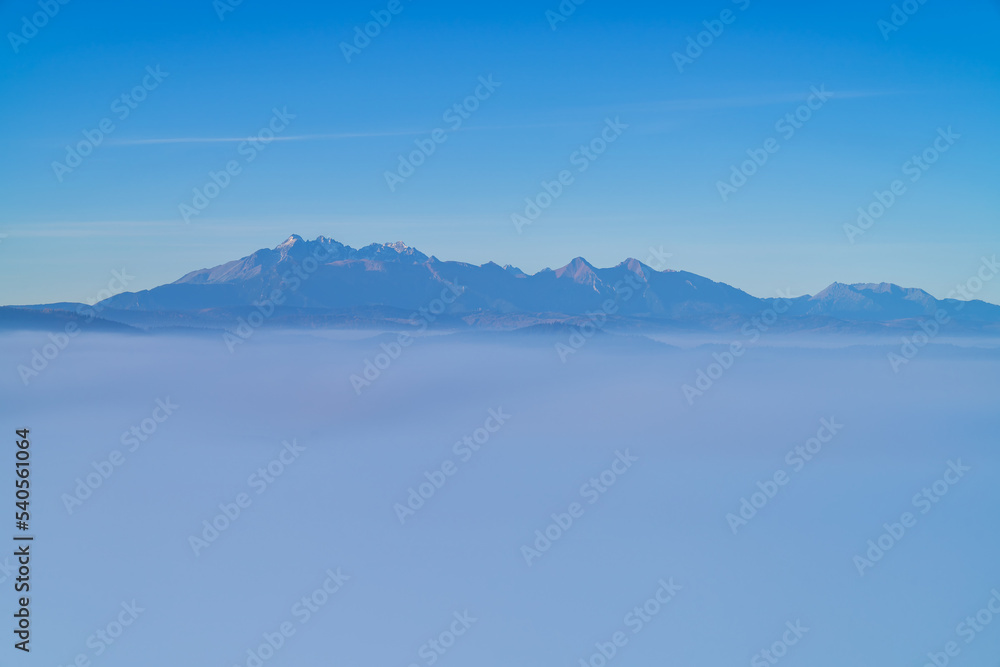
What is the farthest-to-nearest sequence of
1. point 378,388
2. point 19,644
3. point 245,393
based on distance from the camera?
point 378,388, point 245,393, point 19,644

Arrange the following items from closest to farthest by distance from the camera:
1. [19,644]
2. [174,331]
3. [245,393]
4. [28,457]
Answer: [19,644]
[28,457]
[245,393]
[174,331]

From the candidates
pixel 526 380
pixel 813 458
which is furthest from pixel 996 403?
pixel 526 380

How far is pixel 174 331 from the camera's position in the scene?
17400cm

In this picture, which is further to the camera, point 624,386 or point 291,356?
point 291,356

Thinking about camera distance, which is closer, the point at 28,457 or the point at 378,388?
the point at 28,457

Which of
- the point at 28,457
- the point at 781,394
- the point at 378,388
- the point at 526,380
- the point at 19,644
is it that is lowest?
the point at 19,644

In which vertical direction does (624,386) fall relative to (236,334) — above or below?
above

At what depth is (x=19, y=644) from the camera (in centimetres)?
1191

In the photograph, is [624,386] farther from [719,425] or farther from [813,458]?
[813,458]

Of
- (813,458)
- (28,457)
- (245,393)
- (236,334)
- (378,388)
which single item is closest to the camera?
(28,457)

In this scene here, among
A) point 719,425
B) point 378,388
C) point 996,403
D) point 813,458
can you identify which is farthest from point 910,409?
point 378,388

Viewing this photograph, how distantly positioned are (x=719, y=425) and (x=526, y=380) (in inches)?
2380

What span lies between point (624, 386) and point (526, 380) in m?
29.0

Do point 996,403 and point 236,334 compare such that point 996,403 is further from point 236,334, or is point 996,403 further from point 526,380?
point 236,334
